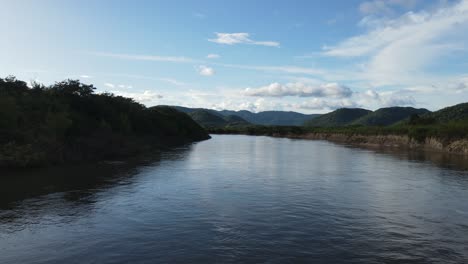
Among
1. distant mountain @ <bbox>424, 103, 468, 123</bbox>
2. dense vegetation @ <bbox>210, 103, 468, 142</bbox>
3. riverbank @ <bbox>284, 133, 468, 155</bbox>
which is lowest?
riverbank @ <bbox>284, 133, 468, 155</bbox>

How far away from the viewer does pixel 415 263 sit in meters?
13.6

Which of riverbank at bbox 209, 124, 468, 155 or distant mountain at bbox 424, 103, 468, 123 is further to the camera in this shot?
distant mountain at bbox 424, 103, 468, 123

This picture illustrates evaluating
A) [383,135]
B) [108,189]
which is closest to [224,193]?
[108,189]

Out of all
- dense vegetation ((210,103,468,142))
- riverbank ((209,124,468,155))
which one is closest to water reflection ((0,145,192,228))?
riverbank ((209,124,468,155))

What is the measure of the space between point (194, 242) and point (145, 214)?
5.71 m

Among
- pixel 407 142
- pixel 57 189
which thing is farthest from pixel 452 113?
pixel 57 189

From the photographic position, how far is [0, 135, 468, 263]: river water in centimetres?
1466

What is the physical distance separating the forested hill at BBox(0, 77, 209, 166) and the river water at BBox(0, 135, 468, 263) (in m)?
6.43

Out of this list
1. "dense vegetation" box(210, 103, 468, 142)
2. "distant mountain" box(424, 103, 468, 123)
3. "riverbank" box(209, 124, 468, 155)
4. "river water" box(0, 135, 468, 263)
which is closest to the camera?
"river water" box(0, 135, 468, 263)

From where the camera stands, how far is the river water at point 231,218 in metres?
14.7

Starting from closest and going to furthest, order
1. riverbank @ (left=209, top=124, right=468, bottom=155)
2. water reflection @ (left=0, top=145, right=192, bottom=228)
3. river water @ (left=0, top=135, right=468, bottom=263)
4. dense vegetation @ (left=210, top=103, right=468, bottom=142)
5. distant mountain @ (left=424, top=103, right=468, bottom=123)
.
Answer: river water @ (left=0, top=135, right=468, bottom=263) → water reflection @ (left=0, top=145, right=192, bottom=228) → riverbank @ (left=209, top=124, right=468, bottom=155) → dense vegetation @ (left=210, top=103, right=468, bottom=142) → distant mountain @ (left=424, top=103, right=468, bottom=123)

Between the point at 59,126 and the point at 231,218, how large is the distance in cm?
3489

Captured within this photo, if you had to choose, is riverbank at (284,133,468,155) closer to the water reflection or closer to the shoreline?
the shoreline

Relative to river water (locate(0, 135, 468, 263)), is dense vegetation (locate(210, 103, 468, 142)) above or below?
above
